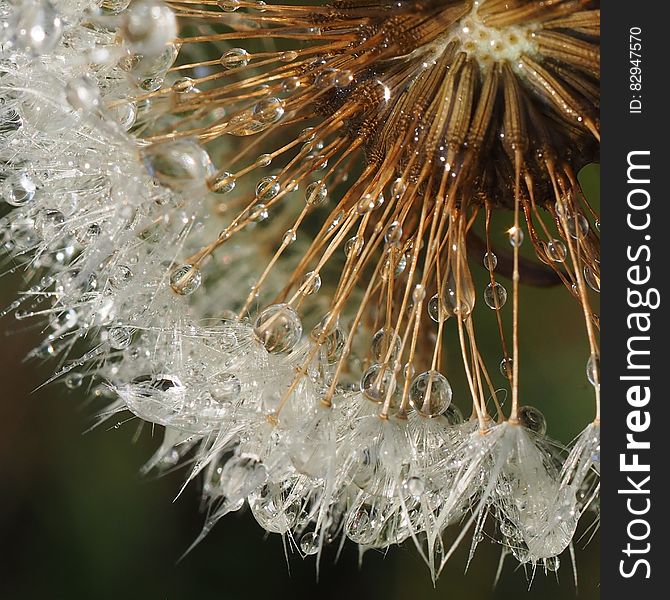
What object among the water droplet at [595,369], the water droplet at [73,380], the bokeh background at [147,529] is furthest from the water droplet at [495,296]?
the bokeh background at [147,529]

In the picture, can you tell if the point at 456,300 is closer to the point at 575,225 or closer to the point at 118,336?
the point at 575,225

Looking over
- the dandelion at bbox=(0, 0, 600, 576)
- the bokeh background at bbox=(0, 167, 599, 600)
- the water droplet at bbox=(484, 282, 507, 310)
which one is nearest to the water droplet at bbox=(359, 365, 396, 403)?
the dandelion at bbox=(0, 0, 600, 576)

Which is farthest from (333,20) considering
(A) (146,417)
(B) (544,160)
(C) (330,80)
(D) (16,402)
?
(D) (16,402)

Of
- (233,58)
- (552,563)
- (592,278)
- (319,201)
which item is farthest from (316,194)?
(552,563)

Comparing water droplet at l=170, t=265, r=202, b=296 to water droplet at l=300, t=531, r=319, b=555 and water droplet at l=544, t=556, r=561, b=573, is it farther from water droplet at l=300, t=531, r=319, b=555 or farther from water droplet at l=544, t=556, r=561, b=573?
water droplet at l=544, t=556, r=561, b=573

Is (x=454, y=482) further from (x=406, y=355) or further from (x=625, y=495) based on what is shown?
(x=406, y=355)

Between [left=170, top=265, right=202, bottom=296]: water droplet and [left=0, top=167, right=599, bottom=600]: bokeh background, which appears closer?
[left=170, top=265, right=202, bottom=296]: water droplet
